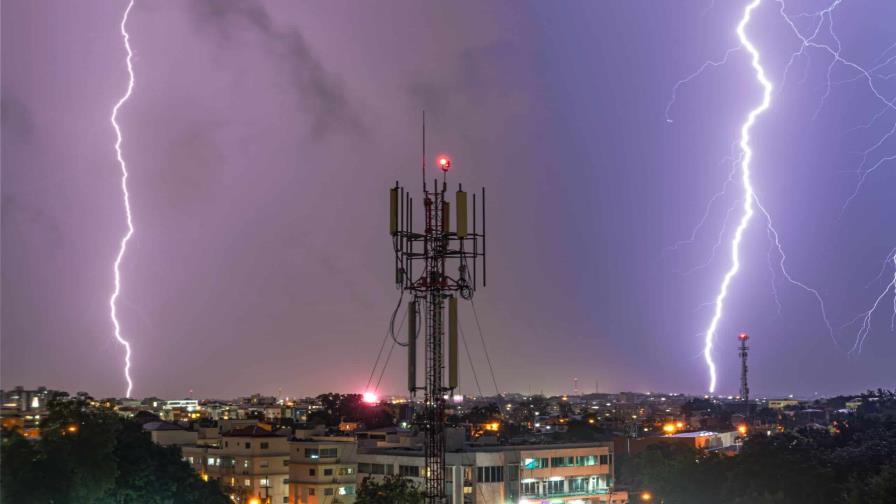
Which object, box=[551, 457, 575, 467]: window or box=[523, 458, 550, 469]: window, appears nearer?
box=[523, 458, 550, 469]: window

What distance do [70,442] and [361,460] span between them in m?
14.1

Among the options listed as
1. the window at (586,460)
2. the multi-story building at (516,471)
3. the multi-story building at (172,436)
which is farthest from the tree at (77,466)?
the multi-story building at (172,436)

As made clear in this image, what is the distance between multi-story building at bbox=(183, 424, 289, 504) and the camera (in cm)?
4475

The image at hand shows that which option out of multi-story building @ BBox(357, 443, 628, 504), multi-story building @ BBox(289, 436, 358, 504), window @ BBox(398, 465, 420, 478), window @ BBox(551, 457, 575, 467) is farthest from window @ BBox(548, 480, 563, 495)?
multi-story building @ BBox(289, 436, 358, 504)

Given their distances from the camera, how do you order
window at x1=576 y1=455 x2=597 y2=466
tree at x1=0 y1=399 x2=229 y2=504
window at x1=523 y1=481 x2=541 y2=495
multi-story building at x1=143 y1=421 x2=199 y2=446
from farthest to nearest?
multi-story building at x1=143 y1=421 x2=199 y2=446 < window at x1=576 y1=455 x2=597 y2=466 < window at x1=523 y1=481 x2=541 y2=495 < tree at x1=0 y1=399 x2=229 y2=504

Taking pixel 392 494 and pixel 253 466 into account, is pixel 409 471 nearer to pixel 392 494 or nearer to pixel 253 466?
pixel 392 494

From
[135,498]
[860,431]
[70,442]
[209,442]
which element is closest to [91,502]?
[70,442]

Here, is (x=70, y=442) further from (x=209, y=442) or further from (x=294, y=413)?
(x=294, y=413)

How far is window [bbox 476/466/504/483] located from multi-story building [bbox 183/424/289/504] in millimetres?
12636

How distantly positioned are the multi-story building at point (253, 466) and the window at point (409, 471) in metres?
10.5

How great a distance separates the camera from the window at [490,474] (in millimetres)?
34812

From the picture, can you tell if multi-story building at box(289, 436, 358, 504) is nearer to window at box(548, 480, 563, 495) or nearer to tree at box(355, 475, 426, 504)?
window at box(548, 480, 563, 495)

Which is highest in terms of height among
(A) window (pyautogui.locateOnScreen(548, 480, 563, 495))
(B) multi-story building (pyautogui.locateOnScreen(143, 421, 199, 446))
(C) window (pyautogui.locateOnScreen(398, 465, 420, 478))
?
(B) multi-story building (pyautogui.locateOnScreen(143, 421, 199, 446))

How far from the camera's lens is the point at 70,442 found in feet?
89.9
